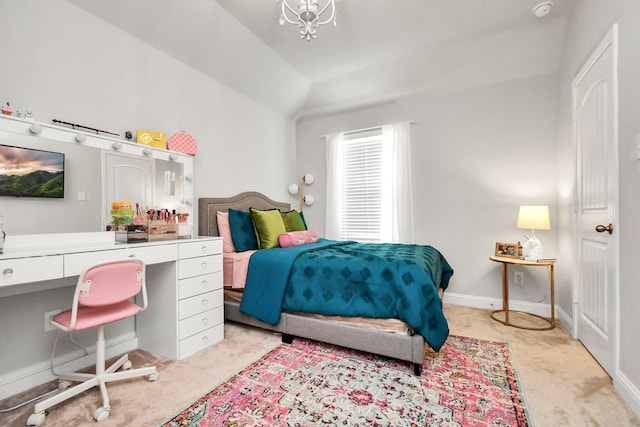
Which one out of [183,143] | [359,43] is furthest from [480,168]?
[183,143]

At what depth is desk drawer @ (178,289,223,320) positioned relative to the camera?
215cm

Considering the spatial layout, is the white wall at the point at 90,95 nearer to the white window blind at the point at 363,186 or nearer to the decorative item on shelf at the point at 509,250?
the white window blind at the point at 363,186

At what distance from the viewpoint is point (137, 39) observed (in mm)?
2467

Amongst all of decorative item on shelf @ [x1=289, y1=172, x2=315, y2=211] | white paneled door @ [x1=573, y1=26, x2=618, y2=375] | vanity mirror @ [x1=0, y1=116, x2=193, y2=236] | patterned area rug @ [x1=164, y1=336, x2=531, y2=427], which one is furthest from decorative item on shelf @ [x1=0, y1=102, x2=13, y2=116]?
white paneled door @ [x1=573, y1=26, x2=618, y2=375]

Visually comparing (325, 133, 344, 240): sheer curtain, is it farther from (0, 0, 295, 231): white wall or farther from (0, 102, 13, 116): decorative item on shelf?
(0, 102, 13, 116): decorative item on shelf

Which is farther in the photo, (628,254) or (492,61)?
(492,61)

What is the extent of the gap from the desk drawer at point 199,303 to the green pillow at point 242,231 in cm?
56

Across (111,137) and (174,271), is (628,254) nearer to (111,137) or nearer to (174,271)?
(174,271)

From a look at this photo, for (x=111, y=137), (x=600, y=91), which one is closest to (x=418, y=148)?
(x=600, y=91)

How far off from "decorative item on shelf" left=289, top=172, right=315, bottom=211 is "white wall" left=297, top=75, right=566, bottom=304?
137 cm

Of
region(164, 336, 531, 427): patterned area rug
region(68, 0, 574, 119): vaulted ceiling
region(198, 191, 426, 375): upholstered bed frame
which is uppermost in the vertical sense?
region(68, 0, 574, 119): vaulted ceiling

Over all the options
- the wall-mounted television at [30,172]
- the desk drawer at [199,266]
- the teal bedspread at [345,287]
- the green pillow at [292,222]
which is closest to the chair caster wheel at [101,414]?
the desk drawer at [199,266]

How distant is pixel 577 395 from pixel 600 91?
2006mm

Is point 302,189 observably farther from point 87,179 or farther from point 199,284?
point 87,179
